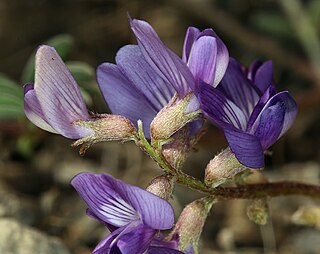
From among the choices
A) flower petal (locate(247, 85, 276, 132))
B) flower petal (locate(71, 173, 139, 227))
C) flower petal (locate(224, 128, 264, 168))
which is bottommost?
flower petal (locate(71, 173, 139, 227))

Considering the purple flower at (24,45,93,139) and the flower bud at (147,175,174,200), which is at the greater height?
the purple flower at (24,45,93,139)

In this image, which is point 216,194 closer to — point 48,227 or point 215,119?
point 215,119

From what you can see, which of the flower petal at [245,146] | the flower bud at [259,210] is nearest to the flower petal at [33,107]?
the flower petal at [245,146]

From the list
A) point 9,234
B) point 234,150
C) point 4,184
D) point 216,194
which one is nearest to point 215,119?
point 234,150

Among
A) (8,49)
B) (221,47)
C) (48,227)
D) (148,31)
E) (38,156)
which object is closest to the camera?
(148,31)

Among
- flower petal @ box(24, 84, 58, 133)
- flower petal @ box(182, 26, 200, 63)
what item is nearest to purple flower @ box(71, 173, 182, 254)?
flower petal @ box(24, 84, 58, 133)

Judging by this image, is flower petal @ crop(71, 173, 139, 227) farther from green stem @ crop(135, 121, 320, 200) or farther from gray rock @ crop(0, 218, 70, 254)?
gray rock @ crop(0, 218, 70, 254)

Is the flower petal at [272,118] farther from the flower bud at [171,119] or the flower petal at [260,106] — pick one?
the flower bud at [171,119]

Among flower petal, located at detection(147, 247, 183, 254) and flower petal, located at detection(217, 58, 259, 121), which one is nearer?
flower petal, located at detection(147, 247, 183, 254)

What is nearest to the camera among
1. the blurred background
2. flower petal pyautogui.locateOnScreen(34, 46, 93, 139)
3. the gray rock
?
flower petal pyautogui.locateOnScreen(34, 46, 93, 139)
